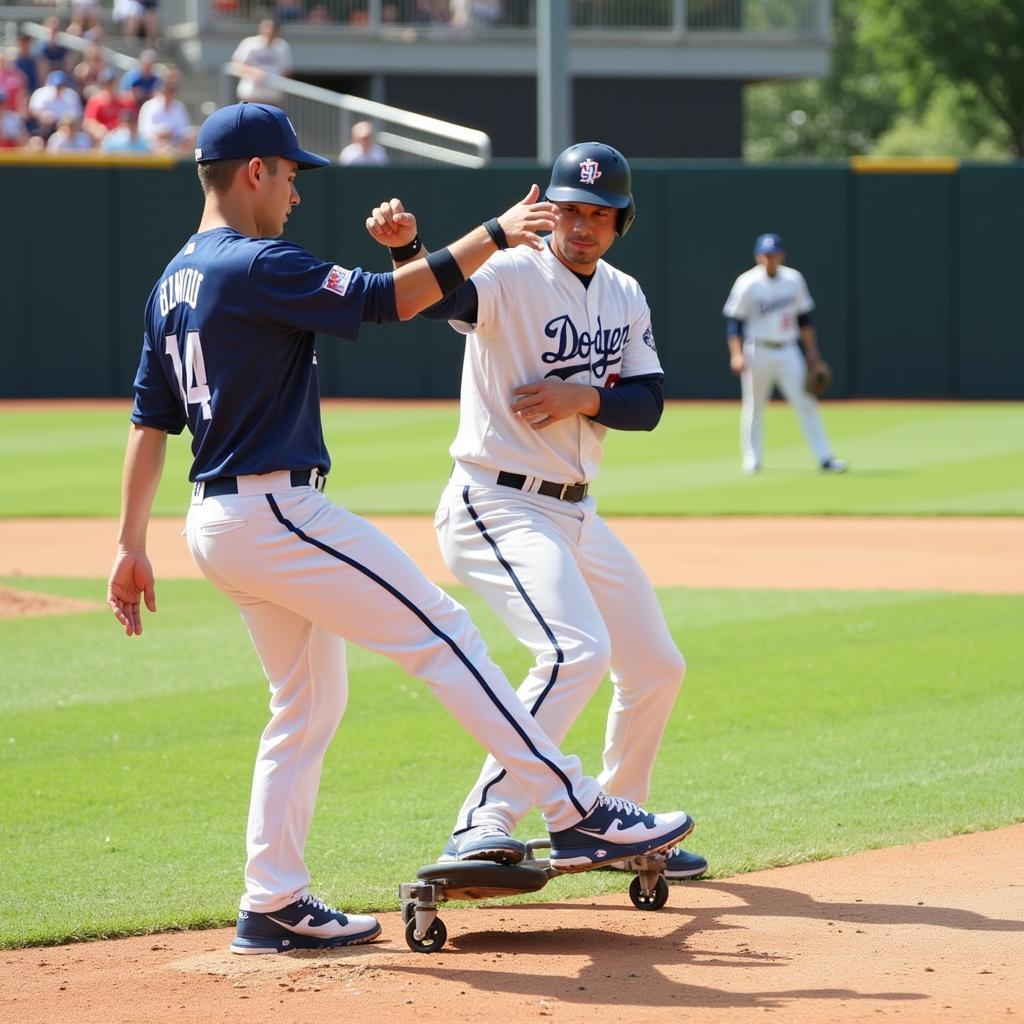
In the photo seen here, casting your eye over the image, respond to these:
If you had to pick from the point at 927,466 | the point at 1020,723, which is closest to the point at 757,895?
the point at 1020,723

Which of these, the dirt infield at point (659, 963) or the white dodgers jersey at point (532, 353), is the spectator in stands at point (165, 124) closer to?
the white dodgers jersey at point (532, 353)

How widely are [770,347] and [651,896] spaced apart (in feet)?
42.9

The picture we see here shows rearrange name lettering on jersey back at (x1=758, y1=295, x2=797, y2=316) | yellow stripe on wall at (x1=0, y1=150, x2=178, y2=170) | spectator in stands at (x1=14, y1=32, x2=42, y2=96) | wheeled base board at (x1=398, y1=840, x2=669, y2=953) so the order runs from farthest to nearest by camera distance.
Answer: spectator in stands at (x1=14, y1=32, x2=42, y2=96), yellow stripe on wall at (x1=0, y1=150, x2=178, y2=170), name lettering on jersey back at (x1=758, y1=295, x2=797, y2=316), wheeled base board at (x1=398, y1=840, x2=669, y2=953)

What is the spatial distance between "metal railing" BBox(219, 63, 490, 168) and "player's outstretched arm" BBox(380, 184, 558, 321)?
2136 centimetres

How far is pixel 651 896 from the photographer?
16.0ft

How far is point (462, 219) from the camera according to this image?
25.2m

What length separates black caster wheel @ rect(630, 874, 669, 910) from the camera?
4863mm

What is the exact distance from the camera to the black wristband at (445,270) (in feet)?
13.6

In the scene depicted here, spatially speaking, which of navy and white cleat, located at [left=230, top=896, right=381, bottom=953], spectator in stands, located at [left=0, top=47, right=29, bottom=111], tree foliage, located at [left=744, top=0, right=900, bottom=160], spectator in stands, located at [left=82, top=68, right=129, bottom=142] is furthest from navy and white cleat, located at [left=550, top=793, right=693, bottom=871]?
tree foliage, located at [left=744, top=0, right=900, bottom=160]

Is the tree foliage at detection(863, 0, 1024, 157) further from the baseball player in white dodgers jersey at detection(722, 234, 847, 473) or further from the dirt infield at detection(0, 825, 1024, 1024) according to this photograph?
the dirt infield at detection(0, 825, 1024, 1024)

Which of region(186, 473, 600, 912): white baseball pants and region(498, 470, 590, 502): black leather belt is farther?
region(498, 470, 590, 502): black leather belt

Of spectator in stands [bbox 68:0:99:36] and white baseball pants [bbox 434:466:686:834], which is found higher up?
spectator in stands [bbox 68:0:99:36]

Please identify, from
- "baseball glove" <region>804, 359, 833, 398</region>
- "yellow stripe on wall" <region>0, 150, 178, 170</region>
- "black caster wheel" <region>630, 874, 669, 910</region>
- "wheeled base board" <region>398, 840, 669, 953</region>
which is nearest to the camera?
"wheeled base board" <region>398, 840, 669, 953</region>

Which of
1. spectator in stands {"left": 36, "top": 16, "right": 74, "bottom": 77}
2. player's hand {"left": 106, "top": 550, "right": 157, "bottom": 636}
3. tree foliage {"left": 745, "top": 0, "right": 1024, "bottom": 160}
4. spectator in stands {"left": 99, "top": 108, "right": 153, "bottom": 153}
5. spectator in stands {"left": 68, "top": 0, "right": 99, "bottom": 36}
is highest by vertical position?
tree foliage {"left": 745, "top": 0, "right": 1024, "bottom": 160}
